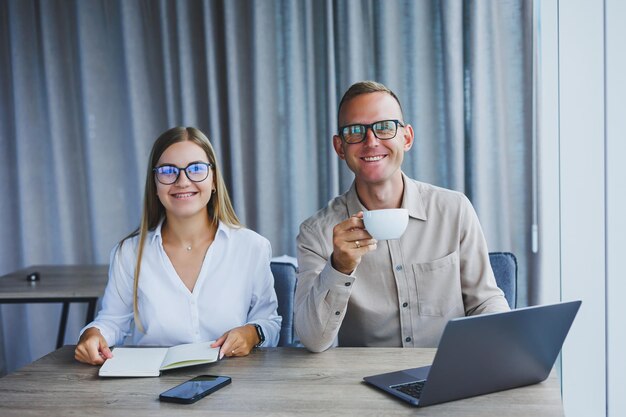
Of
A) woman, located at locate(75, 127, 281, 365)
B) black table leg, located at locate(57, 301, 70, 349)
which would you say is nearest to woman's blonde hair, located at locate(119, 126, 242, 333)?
woman, located at locate(75, 127, 281, 365)

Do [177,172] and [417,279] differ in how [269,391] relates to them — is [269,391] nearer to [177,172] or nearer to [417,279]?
[417,279]

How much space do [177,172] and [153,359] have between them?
0.63m

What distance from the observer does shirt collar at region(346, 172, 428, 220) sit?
1872 millimetres

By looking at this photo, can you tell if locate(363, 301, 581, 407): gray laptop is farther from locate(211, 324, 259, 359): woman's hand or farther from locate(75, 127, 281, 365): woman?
locate(75, 127, 281, 365): woman

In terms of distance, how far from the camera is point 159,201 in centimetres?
204

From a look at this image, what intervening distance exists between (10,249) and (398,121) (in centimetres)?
289

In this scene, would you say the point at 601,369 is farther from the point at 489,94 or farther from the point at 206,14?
the point at 206,14

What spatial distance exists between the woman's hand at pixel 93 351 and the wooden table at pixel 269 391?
0.02m

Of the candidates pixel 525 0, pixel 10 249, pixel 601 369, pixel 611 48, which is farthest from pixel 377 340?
pixel 10 249

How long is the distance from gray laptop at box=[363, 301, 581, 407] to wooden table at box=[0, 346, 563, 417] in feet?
0.07

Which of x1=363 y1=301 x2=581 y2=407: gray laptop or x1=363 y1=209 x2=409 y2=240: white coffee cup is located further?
x1=363 y1=209 x2=409 y2=240: white coffee cup

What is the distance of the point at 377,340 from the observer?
1.83 meters

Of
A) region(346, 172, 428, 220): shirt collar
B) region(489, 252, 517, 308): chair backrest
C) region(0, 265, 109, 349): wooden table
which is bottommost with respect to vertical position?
region(0, 265, 109, 349): wooden table

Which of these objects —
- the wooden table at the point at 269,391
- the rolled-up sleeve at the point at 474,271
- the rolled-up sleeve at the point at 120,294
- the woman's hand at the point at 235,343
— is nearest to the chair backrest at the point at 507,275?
the rolled-up sleeve at the point at 474,271
